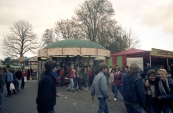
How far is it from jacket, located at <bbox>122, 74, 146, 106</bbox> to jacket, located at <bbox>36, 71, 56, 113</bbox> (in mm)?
1653

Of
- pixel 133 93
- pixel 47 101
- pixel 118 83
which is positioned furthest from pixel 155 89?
pixel 118 83

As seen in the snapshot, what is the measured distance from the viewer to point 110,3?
34.8 m

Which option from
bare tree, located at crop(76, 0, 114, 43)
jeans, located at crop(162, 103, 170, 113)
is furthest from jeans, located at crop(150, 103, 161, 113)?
bare tree, located at crop(76, 0, 114, 43)

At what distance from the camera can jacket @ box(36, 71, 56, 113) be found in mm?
3547

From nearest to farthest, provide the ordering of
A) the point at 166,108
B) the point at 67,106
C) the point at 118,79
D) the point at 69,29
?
the point at 166,108 < the point at 67,106 < the point at 118,79 < the point at 69,29

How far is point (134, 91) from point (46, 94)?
6.12 ft

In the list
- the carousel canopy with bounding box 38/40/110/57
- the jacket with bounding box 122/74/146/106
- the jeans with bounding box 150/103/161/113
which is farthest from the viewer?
the carousel canopy with bounding box 38/40/110/57

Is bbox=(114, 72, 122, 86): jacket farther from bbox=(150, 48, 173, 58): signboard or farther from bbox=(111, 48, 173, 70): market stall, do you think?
bbox=(111, 48, 173, 70): market stall

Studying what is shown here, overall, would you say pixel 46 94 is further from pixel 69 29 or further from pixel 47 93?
pixel 69 29

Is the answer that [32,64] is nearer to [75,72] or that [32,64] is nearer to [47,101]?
[75,72]

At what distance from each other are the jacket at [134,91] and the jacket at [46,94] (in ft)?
5.42

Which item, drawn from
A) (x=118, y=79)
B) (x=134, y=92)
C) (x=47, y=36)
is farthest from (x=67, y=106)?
(x=47, y=36)

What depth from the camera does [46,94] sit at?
355cm

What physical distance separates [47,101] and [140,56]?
18773 mm
